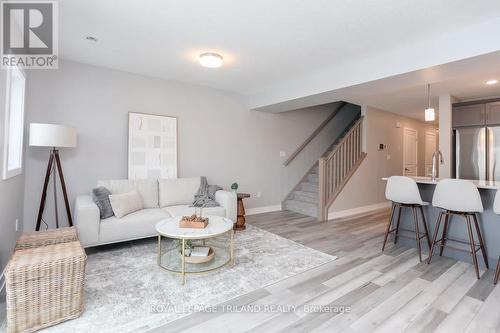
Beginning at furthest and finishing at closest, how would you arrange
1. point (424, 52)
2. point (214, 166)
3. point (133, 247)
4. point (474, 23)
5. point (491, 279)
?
point (214, 166), point (133, 247), point (424, 52), point (491, 279), point (474, 23)

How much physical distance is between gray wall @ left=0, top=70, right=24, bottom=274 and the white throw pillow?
92cm

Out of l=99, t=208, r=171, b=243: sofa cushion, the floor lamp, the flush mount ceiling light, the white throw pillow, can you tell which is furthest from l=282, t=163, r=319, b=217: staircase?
the floor lamp

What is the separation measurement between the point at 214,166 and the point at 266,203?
1.52 meters

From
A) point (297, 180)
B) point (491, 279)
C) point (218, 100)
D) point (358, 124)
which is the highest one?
point (218, 100)

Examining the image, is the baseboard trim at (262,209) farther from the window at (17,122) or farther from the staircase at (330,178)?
the window at (17,122)

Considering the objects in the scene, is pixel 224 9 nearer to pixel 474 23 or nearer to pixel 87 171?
pixel 474 23

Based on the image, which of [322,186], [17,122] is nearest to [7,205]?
[17,122]

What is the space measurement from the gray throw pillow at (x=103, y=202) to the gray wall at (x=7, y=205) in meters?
0.75

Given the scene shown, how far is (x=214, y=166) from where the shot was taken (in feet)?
15.9

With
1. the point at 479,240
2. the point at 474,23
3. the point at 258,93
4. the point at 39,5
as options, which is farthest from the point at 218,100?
the point at 479,240

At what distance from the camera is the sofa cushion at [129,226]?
3027mm

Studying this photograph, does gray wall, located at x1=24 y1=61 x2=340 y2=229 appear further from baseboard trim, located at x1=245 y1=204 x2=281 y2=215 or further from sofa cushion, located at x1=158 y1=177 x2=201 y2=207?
sofa cushion, located at x1=158 y1=177 x2=201 y2=207

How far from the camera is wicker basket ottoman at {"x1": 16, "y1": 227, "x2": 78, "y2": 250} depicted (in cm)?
212

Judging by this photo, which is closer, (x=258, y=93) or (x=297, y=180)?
(x=258, y=93)
